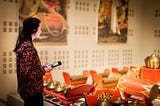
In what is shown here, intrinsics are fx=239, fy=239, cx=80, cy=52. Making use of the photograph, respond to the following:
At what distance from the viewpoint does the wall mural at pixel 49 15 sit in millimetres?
2898

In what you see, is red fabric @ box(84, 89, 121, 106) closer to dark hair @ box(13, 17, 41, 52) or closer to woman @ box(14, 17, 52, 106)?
woman @ box(14, 17, 52, 106)

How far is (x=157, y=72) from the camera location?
2521 millimetres

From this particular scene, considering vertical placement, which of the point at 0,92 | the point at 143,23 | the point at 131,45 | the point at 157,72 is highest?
the point at 143,23

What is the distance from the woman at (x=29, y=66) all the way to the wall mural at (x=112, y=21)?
184 centimetres

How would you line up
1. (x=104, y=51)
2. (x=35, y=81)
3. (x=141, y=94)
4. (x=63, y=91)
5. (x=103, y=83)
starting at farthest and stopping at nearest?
1. (x=104, y=51)
2. (x=103, y=83)
3. (x=63, y=91)
4. (x=141, y=94)
5. (x=35, y=81)

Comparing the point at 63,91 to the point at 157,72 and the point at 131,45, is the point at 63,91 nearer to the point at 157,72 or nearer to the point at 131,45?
the point at 157,72

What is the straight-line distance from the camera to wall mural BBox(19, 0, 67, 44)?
2898 mm

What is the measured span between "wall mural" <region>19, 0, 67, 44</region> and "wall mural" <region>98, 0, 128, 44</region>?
0.66 metres

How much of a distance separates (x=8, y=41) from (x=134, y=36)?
7.41 ft

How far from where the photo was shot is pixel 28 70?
1.85m

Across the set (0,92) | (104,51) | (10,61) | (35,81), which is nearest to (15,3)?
(10,61)

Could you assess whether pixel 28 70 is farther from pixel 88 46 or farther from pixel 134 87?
pixel 88 46

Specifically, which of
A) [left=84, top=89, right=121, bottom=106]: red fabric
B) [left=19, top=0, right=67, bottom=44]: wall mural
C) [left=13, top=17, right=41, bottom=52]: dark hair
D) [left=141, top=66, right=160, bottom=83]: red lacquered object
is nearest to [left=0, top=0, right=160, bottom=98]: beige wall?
[left=19, top=0, right=67, bottom=44]: wall mural

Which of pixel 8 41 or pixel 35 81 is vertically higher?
pixel 8 41
